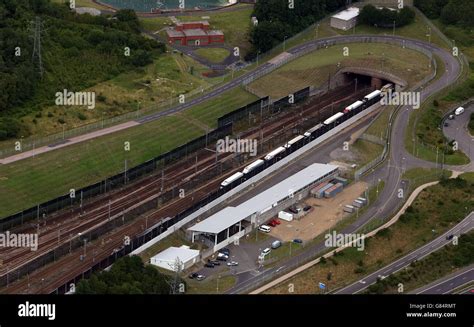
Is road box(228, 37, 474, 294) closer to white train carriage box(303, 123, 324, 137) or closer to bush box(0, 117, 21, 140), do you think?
white train carriage box(303, 123, 324, 137)

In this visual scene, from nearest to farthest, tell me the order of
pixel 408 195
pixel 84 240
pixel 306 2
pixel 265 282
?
1. pixel 265 282
2. pixel 84 240
3. pixel 408 195
4. pixel 306 2

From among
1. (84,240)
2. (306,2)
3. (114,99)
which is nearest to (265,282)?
(84,240)

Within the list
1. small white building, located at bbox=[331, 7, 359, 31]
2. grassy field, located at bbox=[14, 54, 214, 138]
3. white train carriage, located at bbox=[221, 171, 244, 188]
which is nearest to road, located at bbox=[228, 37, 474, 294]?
white train carriage, located at bbox=[221, 171, 244, 188]

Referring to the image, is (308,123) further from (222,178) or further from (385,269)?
(385,269)

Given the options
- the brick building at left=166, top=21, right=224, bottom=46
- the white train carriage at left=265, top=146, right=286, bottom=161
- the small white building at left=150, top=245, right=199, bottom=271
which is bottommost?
the small white building at left=150, top=245, right=199, bottom=271

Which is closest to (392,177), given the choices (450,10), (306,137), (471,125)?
(306,137)

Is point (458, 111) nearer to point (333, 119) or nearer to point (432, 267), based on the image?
point (333, 119)
